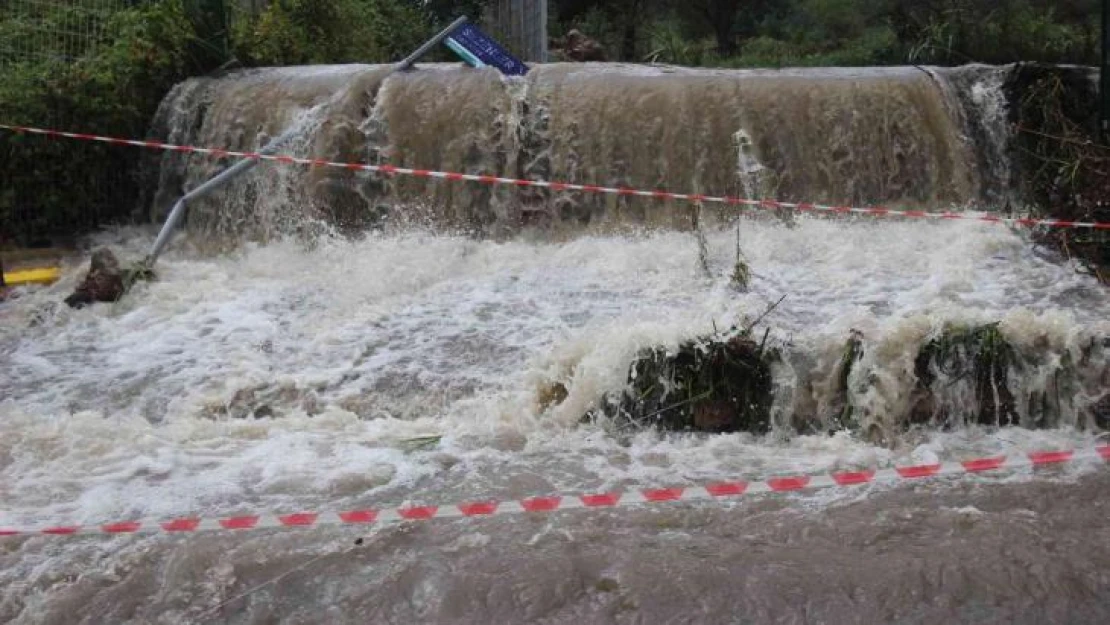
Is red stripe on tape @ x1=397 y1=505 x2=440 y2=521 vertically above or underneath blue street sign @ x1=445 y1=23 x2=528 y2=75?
underneath

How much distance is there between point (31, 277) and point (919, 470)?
6.60 metres

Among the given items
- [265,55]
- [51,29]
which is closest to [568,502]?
[51,29]

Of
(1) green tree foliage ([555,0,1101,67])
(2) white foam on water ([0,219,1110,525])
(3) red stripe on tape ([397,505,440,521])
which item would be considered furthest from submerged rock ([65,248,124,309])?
(1) green tree foliage ([555,0,1101,67])

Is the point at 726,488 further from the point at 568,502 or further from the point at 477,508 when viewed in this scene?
the point at 477,508

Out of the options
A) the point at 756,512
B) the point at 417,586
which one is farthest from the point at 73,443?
the point at 756,512

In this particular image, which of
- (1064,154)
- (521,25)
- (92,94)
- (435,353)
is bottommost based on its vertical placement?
(435,353)

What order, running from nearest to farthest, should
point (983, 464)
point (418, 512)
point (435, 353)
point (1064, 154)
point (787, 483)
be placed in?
point (418, 512) → point (787, 483) → point (983, 464) → point (435, 353) → point (1064, 154)

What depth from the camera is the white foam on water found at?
4473 mm

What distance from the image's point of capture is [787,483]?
4.21m

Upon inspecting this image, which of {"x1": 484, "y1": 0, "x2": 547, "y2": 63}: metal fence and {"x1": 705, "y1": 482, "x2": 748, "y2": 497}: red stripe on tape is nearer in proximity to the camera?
{"x1": 705, "y1": 482, "x2": 748, "y2": 497}: red stripe on tape

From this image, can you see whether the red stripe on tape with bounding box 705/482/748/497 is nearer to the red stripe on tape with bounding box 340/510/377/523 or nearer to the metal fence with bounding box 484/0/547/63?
the red stripe on tape with bounding box 340/510/377/523

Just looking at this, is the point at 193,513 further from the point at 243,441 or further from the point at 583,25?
the point at 583,25

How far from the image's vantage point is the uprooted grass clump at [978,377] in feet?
16.0

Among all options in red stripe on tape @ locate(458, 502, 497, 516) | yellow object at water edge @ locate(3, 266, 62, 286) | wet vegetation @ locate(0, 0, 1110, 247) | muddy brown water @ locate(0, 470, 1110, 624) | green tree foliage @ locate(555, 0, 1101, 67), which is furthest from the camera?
green tree foliage @ locate(555, 0, 1101, 67)
